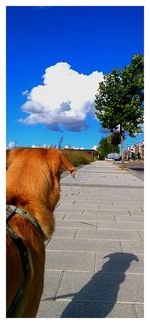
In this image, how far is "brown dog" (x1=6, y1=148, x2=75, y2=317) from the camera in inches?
83.2

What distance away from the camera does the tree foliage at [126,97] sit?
2752cm

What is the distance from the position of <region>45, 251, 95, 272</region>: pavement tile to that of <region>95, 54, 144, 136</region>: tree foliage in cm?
2230

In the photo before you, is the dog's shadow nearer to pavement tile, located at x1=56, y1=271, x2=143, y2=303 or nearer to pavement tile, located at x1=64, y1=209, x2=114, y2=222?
pavement tile, located at x1=56, y1=271, x2=143, y2=303

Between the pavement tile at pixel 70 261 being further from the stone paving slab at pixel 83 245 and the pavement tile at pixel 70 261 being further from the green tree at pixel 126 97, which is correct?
the green tree at pixel 126 97

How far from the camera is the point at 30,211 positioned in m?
2.65

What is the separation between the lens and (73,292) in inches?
167

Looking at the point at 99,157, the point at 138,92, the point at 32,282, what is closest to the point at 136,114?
the point at 138,92

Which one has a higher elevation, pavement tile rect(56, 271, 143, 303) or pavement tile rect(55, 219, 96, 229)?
pavement tile rect(55, 219, 96, 229)

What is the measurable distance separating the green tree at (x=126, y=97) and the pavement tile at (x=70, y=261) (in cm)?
2230

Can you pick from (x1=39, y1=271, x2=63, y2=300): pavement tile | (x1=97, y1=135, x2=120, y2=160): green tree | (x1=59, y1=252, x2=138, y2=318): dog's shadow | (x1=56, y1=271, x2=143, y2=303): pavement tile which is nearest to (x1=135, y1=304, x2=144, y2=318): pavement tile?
(x1=56, y1=271, x2=143, y2=303): pavement tile

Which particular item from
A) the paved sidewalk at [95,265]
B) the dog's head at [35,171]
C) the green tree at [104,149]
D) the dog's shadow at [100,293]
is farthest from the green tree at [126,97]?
the green tree at [104,149]
